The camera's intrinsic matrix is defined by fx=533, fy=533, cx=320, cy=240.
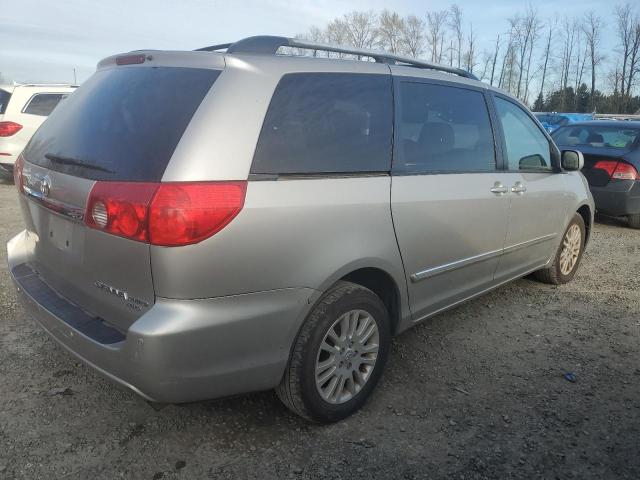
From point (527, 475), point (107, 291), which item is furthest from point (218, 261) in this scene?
point (527, 475)

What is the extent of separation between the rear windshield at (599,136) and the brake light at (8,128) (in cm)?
898

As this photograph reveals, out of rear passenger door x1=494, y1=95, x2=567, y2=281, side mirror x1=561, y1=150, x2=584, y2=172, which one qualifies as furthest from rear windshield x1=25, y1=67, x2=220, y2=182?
side mirror x1=561, y1=150, x2=584, y2=172

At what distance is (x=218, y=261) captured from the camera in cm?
201

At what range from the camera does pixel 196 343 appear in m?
2.02

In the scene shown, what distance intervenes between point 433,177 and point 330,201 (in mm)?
879

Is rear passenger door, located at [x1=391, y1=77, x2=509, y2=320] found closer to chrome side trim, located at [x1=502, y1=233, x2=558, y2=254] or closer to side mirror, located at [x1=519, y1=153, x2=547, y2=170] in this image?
chrome side trim, located at [x1=502, y1=233, x2=558, y2=254]

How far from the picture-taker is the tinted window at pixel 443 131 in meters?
2.88

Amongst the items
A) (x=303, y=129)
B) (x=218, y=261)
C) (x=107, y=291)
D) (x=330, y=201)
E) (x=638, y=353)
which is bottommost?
(x=638, y=353)

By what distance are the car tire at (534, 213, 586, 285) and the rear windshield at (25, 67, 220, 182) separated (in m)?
3.57

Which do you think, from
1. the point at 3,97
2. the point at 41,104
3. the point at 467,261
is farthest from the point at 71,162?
the point at 3,97

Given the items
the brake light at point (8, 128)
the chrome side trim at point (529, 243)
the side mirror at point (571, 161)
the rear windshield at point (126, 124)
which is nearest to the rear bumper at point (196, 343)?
the rear windshield at point (126, 124)

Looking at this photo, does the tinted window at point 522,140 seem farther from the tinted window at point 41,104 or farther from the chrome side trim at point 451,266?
the tinted window at point 41,104

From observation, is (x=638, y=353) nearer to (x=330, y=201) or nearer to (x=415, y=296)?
(x=415, y=296)

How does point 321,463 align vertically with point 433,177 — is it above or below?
below
